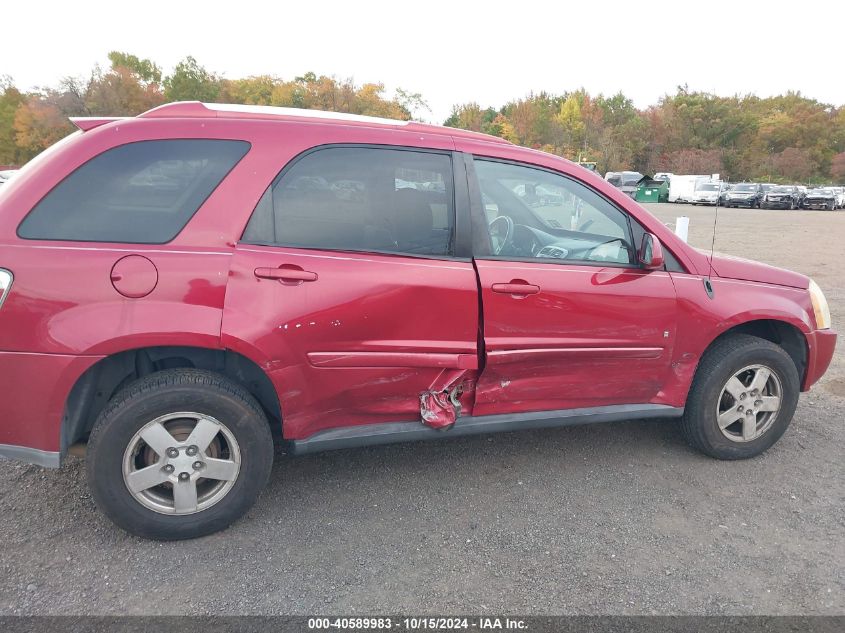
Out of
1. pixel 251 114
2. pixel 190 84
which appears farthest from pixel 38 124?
pixel 251 114

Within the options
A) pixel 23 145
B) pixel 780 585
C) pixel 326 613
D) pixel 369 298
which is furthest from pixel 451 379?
pixel 23 145

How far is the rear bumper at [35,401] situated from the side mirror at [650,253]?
2.68 metres

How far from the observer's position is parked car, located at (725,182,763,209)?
37.2m

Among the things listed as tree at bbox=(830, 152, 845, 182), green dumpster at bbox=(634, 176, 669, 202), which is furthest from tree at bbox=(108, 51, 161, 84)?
tree at bbox=(830, 152, 845, 182)

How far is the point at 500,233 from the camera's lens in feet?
10.2

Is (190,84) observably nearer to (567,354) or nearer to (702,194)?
(702,194)

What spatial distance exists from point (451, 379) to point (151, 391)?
1386 mm

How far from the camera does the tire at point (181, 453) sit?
2.54m

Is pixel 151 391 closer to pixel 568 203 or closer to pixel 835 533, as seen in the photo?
pixel 568 203

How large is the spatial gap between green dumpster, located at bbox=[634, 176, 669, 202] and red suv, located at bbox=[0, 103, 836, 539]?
1613 inches

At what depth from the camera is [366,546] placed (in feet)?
8.89

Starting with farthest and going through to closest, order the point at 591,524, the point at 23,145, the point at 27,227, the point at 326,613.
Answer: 1. the point at 23,145
2. the point at 591,524
3. the point at 27,227
4. the point at 326,613

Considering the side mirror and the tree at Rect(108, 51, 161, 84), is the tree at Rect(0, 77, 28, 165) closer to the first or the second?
the tree at Rect(108, 51, 161, 84)

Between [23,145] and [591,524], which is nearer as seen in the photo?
[591,524]
